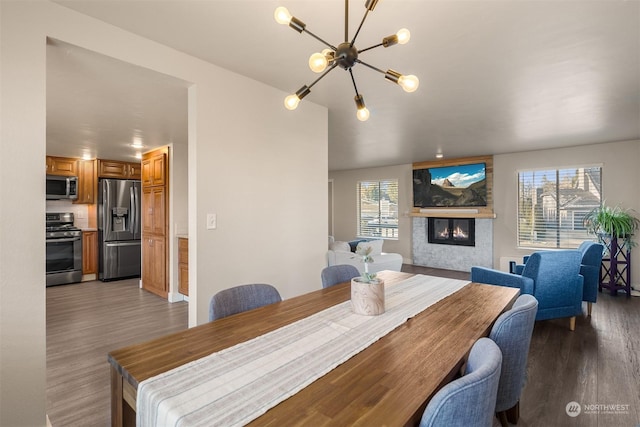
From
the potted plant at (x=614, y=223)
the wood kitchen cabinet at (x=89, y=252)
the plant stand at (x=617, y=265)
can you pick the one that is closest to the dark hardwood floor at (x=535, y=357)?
the plant stand at (x=617, y=265)

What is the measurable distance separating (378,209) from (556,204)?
3584 millimetres

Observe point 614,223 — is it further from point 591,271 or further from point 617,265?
point 591,271

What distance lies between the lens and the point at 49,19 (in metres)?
1.69

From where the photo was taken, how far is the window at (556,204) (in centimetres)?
535

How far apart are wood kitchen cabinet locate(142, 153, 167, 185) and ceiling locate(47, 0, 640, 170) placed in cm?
59

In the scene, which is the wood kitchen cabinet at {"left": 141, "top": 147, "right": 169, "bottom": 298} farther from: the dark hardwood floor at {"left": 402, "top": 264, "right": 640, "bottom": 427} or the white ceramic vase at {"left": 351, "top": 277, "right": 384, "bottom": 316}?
the dark hardwood floor at {"left": 402, "top": 264, "right": 640, "bottom": 427}

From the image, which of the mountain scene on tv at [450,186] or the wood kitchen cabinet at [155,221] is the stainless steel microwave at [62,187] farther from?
the mountain scene on tv at [450,186]

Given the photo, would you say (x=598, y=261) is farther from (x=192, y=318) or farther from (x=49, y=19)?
(x=49, y=19)

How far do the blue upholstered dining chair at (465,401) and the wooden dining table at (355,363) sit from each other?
0.06 meters

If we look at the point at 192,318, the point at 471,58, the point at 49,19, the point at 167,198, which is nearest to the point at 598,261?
the point at 471,58

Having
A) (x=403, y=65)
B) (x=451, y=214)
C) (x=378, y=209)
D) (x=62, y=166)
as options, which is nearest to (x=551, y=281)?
(x=403, y=65)

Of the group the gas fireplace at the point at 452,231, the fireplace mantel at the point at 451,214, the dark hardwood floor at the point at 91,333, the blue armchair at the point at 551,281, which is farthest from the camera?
the gas fireplace at the point at 452,231

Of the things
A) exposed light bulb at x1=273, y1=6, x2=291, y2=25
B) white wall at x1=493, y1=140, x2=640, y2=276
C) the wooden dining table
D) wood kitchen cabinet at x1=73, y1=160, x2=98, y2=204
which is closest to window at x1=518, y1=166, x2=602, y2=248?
white wall at x1=493, y1=140, x2=640, y2=276

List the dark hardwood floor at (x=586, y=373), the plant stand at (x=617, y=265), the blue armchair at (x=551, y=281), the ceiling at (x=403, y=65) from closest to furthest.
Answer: the ceiling at (x=403, y=65), the dark hardwood floor at (x=586, y=373), the blue armchair at (x=551, y=281), the plant stand at (x=617, y=265)
